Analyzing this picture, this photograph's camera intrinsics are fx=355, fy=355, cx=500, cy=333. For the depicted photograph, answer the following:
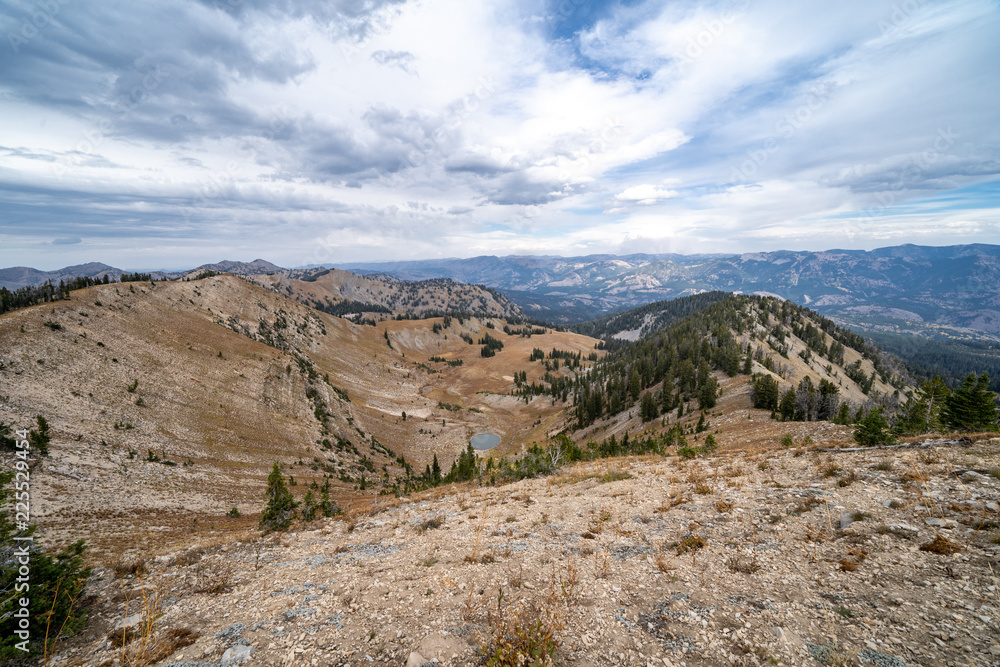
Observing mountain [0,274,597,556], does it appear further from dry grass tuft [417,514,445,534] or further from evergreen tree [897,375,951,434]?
evergreen tree [897,375,951,434]

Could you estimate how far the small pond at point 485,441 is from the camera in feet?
343

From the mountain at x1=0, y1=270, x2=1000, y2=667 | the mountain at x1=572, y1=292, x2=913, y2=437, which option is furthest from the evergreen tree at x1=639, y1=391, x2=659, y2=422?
the mountain at x1=0, y1=270, x2=1000, y2=667

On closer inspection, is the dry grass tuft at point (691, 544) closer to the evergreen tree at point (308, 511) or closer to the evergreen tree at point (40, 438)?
the evergreen tree at point (308, 511)

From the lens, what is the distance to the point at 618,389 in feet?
333

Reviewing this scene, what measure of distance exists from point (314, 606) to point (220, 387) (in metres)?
62.5

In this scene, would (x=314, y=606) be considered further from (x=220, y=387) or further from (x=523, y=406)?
(x=523, y=406)

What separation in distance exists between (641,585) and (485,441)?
102m

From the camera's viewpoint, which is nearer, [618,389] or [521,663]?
[521,663]

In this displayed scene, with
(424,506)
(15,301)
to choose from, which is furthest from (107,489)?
(15,301)

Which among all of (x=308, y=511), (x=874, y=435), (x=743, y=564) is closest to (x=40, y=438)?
(x=308, y=511)

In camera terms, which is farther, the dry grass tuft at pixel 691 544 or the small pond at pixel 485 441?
the small pond at pixel 485 441

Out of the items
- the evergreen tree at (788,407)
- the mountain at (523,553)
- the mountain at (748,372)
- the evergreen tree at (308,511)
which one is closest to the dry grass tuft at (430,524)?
the mountain at (523,553)

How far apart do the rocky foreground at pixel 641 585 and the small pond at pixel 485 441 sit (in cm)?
9172

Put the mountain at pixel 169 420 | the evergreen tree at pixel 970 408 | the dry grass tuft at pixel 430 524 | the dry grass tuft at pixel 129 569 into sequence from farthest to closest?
the mountain at pixel 169 420 < the evergreen tree at pixel 970 408 < the dry grass tuft at pixel 430 524 < the dry grass tuft at pixel 129 569
